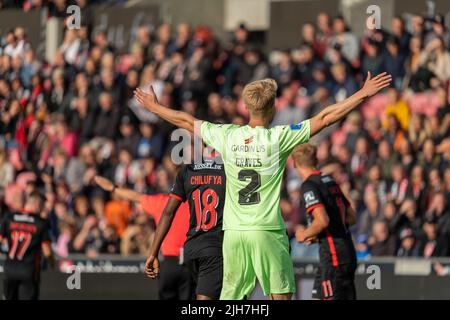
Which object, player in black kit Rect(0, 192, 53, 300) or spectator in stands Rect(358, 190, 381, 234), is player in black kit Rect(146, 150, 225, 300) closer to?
player in black kit Rect(0, 192, 53, 300)

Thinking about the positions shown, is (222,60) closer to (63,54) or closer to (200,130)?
(63,54)

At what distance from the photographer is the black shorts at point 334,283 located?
1148 cm

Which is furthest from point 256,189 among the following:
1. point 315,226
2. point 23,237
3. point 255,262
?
point 23,237

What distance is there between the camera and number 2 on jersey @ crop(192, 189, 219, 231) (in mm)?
9992

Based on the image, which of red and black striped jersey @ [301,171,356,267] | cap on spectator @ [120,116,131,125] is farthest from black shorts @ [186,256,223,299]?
cap on spectator @ [120,116,131,125]

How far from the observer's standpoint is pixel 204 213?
32.9 ft

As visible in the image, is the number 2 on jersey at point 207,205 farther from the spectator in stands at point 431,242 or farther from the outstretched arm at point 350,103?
the spectator in stands at point 431,242

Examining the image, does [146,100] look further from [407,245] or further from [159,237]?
[407,245]

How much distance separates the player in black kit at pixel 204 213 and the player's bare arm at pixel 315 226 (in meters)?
0.91

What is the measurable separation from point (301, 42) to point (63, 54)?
14.8 feet

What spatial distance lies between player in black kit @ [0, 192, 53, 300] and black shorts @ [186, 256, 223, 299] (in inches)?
194

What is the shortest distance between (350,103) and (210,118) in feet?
39.9

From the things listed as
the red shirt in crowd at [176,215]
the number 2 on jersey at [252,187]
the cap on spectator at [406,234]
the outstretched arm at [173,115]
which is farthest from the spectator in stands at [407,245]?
the outstretched arm at [173,115]
